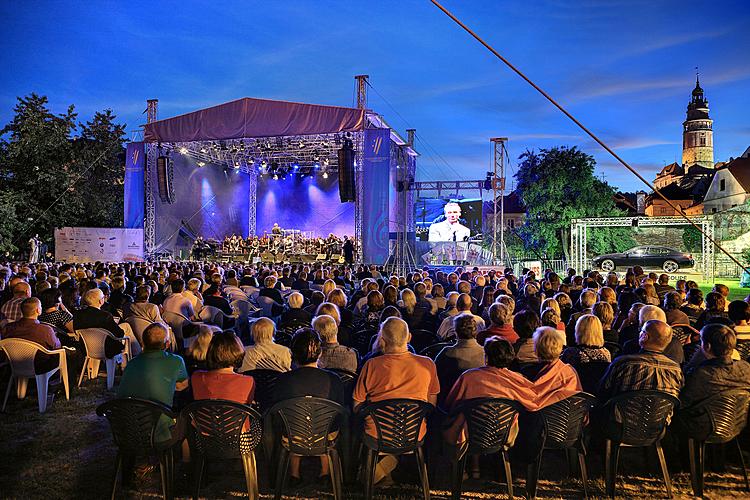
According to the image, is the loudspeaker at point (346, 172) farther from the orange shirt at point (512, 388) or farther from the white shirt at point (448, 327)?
the orange shirt at point (512, 388)

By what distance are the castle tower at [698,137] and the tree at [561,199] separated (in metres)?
71.3

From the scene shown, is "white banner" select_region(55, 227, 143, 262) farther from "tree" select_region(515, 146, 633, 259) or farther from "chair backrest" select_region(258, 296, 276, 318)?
"tree" select_region(515, 146, 633, 259)

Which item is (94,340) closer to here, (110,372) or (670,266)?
(110,372)

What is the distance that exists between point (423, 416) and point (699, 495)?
6.47ft

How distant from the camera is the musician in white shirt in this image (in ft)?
78.8

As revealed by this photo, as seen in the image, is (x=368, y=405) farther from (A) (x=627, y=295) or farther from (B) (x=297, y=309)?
(A) (x=627, y=295)

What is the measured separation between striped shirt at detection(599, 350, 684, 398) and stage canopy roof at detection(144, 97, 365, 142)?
17.1 meters

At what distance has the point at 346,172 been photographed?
1995cm

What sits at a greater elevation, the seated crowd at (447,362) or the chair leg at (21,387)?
the seated crowd at (447,362)

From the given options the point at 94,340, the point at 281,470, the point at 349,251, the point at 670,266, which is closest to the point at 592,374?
the point at 281,470

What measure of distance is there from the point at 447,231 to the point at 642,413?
817 inches

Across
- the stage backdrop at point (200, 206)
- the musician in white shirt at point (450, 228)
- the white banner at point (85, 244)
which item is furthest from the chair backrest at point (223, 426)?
the stage backdrop at point (200, 206)

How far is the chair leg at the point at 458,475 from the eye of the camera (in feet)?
11.1

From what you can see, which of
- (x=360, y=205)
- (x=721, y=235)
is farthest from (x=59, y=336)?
(x=721, y=235)
